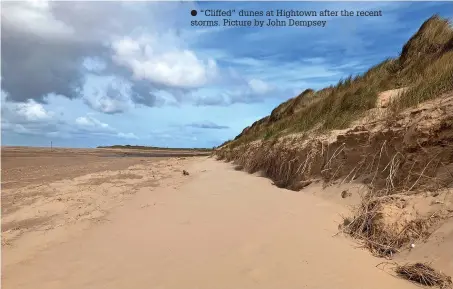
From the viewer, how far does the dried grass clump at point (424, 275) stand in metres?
2.72

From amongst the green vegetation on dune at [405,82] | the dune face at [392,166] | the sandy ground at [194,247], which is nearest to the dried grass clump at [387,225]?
the dune face at [392,166]

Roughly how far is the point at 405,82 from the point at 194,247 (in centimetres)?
845

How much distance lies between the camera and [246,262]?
3.30 meters

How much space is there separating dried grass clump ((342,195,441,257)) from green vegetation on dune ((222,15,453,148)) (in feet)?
8.88

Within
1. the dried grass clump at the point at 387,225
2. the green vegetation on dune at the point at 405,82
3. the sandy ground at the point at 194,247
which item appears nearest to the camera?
the sandy ground at the point at 194,247

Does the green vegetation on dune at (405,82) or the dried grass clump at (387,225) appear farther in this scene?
the green vegetation on dune at (405,82)

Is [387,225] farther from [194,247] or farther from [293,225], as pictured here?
[194,247]

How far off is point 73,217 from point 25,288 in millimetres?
2877

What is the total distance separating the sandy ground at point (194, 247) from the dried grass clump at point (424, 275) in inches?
4.8

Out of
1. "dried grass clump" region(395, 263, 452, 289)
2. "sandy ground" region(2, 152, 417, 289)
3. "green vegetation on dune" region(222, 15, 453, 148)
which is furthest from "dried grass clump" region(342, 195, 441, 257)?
"green vegetation on dune" region(222, 15, 453, 148)

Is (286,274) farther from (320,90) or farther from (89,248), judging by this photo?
(320,90)

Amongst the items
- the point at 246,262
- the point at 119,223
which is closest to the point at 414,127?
the point at 246,262

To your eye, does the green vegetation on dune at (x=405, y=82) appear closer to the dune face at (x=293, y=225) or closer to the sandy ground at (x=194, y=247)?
the dune face at (x=293, y=225)

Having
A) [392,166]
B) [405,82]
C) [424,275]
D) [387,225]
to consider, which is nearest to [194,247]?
[387,225]
